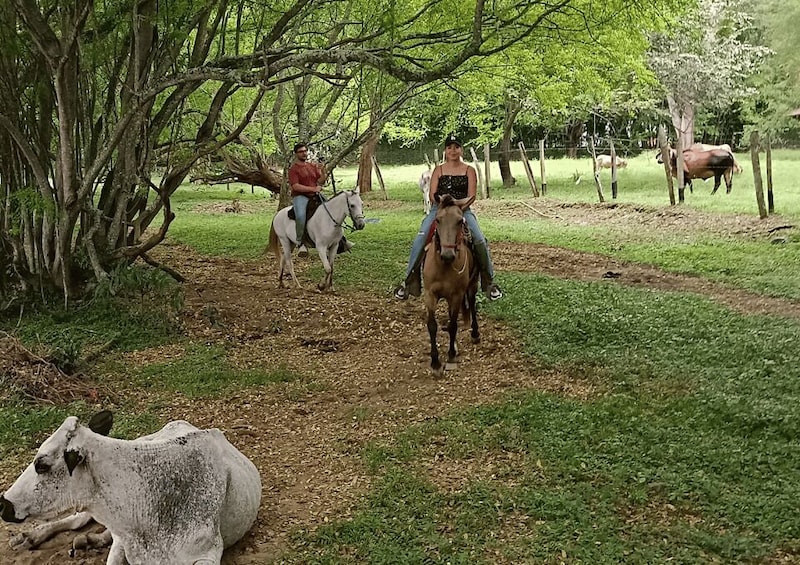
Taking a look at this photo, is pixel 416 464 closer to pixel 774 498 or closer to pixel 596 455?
pixel 596 455

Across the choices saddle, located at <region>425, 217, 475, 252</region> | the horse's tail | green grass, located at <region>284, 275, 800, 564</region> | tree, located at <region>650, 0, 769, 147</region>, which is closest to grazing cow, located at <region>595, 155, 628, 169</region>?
tree, located at <region>650, 0, 769, 147</region>

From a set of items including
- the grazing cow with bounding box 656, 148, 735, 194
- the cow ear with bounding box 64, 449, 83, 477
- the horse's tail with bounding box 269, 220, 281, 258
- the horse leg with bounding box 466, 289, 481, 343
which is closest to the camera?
the cow ear with bounding box 64, 449, 83, 477

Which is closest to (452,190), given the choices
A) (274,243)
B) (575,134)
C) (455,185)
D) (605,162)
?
(455,185)

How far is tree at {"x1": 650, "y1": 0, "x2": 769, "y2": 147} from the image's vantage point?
29391 mm

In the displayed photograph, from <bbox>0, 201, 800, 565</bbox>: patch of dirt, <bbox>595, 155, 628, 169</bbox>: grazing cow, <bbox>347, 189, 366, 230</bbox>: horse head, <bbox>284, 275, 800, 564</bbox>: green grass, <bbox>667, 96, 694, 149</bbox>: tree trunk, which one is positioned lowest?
<bbox>284, 275, 800, 564</bbox>: green grass

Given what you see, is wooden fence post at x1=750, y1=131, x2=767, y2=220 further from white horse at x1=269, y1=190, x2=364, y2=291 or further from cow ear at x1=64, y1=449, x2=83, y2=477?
cow ear at x1=64, y1=449, x2=83, y2=477

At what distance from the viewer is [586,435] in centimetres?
561

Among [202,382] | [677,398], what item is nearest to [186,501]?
[202,382]

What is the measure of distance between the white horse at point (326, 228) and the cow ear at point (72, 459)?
24.9 ft

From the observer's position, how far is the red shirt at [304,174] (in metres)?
11.2

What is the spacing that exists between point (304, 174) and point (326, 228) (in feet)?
3.15

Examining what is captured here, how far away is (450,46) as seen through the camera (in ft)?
40.6

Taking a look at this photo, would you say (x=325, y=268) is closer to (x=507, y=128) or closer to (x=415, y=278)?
(x=415, y=278)

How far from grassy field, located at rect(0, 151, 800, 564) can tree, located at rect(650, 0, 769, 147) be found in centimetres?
2127
